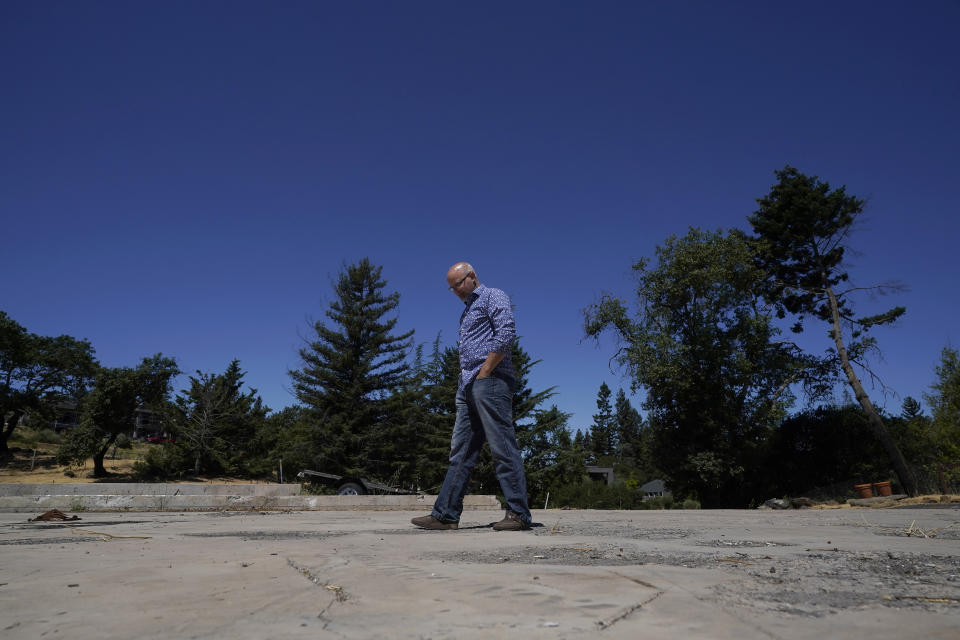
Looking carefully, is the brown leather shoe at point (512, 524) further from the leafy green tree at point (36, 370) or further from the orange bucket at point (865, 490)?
the leafy green tree at point (36, 370)

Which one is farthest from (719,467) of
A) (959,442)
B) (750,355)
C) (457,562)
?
(457,562)

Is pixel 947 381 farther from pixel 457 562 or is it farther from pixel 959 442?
pixel 457 562

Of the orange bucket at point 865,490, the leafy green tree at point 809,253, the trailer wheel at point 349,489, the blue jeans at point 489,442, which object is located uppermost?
the leafy green tree at point 809,253

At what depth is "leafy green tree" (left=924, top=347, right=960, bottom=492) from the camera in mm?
23938

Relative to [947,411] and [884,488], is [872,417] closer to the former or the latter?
[884,488]

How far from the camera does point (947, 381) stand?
87.2ft

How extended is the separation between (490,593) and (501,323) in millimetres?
2538

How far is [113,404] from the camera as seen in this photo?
3412cm

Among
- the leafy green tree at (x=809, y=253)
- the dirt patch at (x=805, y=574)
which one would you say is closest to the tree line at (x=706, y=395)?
the leafy green tree at (x=809, y=253)

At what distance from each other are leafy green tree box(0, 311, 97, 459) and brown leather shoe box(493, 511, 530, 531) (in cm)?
4772

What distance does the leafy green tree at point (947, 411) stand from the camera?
23938mm

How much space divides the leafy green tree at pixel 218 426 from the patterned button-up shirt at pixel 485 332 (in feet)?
111

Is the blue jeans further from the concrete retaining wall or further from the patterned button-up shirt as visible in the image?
the concrete retaining wall

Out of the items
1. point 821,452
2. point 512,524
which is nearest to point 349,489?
point 512,524
